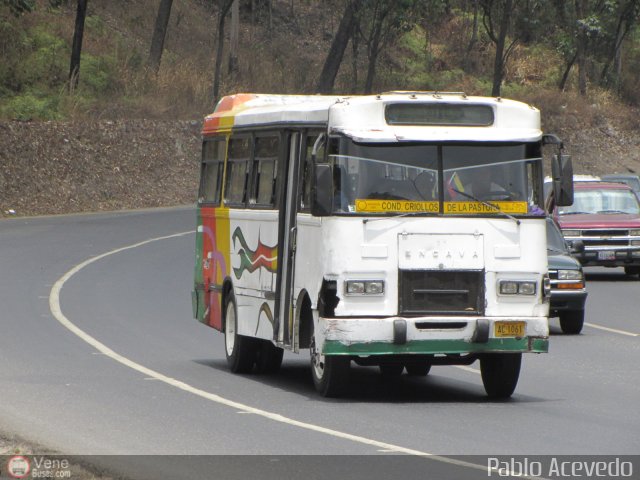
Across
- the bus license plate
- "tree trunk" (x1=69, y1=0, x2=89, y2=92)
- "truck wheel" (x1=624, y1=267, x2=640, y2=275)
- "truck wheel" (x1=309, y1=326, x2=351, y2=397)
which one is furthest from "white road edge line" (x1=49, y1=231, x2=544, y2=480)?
"tree trunk" (x1=69, y1=0, x2=89, y2=92)

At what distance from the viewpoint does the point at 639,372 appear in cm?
1588

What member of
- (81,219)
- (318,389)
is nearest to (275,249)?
(318,389)

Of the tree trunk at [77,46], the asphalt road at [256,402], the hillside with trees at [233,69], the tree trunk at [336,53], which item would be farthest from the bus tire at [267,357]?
the tree trunk at [336,53]

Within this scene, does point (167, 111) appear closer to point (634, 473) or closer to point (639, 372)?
point (639, 372)

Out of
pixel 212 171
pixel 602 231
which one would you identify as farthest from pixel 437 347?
pixel 602 231

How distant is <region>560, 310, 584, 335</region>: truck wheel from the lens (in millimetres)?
20203

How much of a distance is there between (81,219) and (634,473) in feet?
108

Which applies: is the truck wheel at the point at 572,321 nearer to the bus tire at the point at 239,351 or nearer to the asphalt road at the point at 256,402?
the asphalt road at the point at 256,402

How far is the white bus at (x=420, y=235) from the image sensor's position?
1292 centimetres

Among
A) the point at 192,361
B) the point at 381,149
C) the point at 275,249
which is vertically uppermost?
the point at 381,149

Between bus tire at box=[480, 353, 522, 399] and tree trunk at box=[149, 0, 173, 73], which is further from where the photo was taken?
tree trunk at box=[149, 0, 173, 73]

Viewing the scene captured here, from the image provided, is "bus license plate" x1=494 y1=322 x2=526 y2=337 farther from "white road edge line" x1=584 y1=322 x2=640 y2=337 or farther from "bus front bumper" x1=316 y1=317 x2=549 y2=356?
"white road edge line" x1=584 y1=322 x2=640 y2=337

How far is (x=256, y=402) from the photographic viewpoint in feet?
42.8

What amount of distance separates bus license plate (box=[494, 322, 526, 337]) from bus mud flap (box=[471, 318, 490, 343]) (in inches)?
4.2
